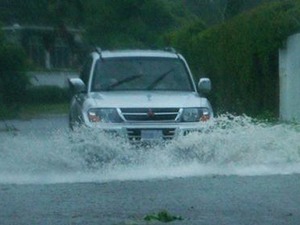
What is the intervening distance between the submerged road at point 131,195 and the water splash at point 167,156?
3cm

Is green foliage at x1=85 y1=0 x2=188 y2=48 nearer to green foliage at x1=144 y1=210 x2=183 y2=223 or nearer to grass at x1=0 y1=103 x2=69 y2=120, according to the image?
grass at x1=0 y1=103 x2=69 y2=120

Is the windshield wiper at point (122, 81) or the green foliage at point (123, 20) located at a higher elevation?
the windshield wiper at point (122, 81)

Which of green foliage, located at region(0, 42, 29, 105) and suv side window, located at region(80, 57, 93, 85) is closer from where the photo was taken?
suv side window, located at region(80, 57, 93, 85)

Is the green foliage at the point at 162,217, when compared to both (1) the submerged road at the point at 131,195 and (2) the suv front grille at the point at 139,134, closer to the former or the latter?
(1) the submerged road at the point at 131,195

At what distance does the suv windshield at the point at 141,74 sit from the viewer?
57.4 ft

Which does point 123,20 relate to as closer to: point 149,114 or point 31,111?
point 31,111

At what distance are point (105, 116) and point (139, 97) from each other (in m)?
0.78

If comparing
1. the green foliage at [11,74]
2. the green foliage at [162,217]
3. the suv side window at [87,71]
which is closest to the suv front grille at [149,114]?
the suv side window at [87,71]

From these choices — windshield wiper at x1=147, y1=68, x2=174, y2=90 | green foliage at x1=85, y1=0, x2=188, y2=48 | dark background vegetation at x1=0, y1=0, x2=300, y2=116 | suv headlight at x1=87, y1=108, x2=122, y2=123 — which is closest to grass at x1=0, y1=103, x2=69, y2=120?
dark background vegetation at x1=0, y1=0, x2=300, y2=116

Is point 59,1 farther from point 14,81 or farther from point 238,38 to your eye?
point 238,38

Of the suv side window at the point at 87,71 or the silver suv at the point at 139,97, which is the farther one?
the suv side window at the point at 87,71

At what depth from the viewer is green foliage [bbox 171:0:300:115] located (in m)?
24.9

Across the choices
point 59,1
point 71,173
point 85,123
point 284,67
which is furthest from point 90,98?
point 59,1

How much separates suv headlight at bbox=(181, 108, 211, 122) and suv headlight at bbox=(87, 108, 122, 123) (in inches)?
39.5
